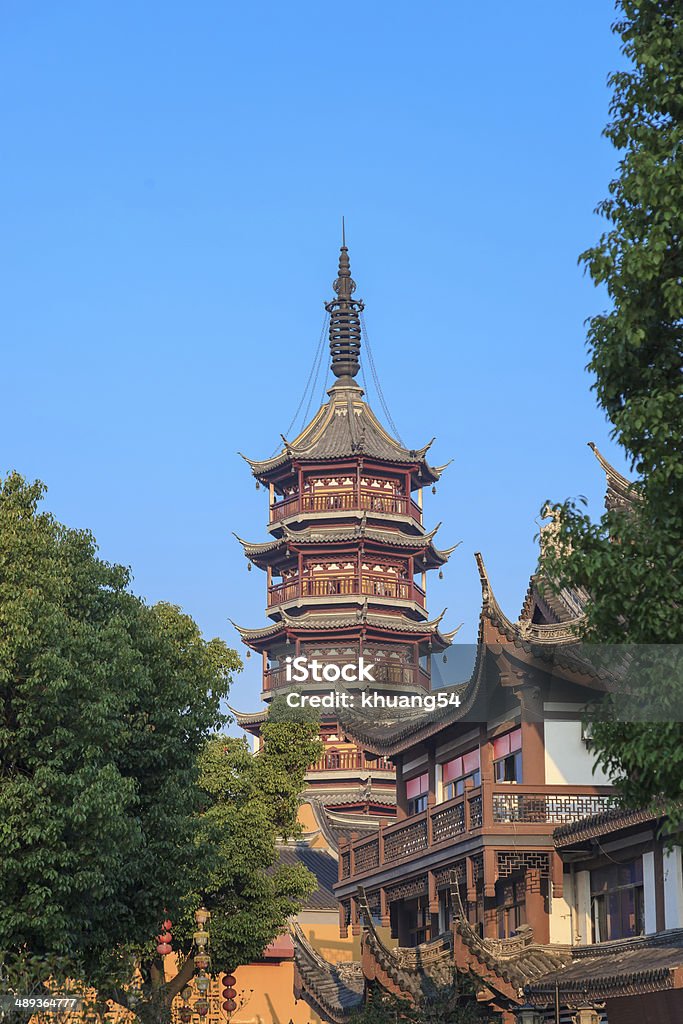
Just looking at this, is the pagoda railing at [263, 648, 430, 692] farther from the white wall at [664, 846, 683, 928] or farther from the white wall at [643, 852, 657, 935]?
the white wall at [664, 846, 683, 928]

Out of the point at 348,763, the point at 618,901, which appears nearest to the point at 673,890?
the point at 618,901

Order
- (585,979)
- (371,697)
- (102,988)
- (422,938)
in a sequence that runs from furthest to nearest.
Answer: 1. (371,697)
2. (422,938)
3. (585,979)
4. (102,988)

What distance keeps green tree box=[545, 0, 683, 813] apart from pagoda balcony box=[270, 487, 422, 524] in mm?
61815

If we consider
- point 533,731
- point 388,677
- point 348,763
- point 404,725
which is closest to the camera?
point 533,731

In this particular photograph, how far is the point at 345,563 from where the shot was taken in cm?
7806

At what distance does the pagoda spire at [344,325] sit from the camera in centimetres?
8275

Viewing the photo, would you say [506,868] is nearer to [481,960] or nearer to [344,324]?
[481,960]

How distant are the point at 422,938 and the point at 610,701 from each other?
96.8 ft

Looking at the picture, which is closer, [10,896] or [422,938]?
[10,896]

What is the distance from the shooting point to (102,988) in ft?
86.1

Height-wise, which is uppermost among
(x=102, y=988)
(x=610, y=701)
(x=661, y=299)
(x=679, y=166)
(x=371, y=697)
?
(x=371, y=697)

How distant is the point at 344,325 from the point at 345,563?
1336cm

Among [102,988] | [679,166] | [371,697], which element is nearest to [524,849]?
[102,988]

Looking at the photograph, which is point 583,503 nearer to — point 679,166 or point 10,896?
point 679,166
